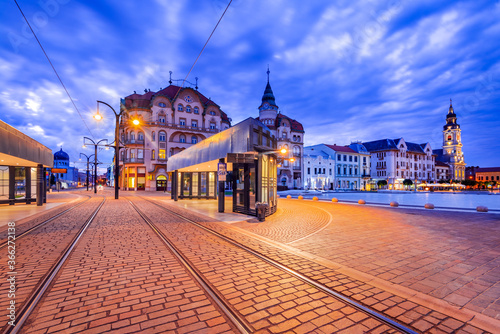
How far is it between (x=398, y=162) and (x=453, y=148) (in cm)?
4466

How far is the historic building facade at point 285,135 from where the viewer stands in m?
55.4

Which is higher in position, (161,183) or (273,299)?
(161,183)

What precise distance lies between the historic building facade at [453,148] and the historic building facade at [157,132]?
329 ft

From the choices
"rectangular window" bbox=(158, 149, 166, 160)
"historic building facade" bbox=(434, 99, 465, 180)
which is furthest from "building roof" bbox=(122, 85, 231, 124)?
"historic building facade" bbox=(434, 99, 465, 180)

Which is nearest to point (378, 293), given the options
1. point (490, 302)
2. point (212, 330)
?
point (490, 302)

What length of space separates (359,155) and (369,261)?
6879 centimetres

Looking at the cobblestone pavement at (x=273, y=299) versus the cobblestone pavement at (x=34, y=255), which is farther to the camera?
the cobblestone pavement at (x=34, y=255)

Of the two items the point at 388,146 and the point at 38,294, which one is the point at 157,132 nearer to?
the point at 38,294

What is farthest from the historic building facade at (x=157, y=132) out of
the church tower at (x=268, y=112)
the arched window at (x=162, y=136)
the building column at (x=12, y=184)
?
the building column at (x=12, y=184)

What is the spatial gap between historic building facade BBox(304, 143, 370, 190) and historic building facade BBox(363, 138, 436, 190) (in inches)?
311

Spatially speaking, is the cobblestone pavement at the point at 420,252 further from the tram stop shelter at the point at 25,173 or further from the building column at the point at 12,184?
the building column at the point at 12,184

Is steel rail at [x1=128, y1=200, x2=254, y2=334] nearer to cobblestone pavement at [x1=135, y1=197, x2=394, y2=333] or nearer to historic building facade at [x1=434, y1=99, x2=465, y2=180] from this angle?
cobblestone pavement at [x1=135, y1=197, x2=394, y2=333]

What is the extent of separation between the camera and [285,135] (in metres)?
56.2

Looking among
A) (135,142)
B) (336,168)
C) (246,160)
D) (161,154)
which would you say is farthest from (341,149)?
(246,160)
